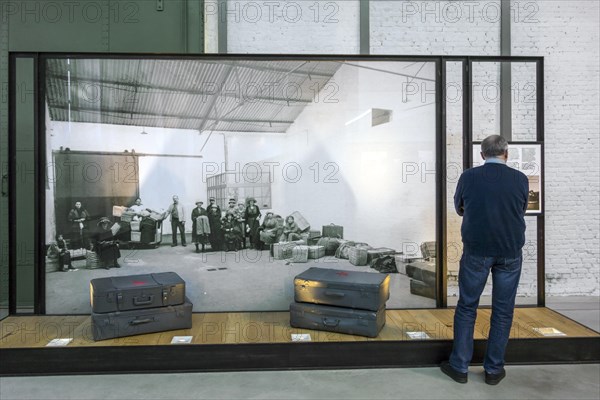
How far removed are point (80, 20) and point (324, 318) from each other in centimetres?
384

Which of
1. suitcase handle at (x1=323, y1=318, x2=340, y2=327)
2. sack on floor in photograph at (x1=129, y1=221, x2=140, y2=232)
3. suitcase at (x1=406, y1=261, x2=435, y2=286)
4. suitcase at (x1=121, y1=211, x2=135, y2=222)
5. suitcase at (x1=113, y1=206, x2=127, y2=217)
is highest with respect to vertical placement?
suitcase at (x1=113, y1=206, x2=127, y2=217)

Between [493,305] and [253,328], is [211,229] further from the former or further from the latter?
[493,305]

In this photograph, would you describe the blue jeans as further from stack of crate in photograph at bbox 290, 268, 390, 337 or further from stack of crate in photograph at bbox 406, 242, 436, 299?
stack of crate in photograph at bbox 406, 242, 436, 299

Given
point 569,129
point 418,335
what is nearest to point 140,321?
point 418,335

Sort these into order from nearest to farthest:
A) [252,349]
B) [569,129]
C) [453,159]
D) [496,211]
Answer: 1. [496,211]
2. [252,349]
3. [453,159]
4. [569,129]

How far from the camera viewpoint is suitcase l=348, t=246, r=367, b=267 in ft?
13.4

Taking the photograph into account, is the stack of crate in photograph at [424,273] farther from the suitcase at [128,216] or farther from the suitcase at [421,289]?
the suitcase at [128,216]

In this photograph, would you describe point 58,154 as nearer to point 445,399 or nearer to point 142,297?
point 142,297

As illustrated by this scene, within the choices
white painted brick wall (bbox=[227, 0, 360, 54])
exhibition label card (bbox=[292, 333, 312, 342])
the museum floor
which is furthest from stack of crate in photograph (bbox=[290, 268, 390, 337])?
white painted brick wall (bbox=[227, 0, 360, 54])

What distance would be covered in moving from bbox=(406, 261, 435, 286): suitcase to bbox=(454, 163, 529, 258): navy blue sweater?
1.25m

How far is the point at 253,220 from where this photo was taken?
13.3 feet

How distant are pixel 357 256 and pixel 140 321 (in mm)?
1958

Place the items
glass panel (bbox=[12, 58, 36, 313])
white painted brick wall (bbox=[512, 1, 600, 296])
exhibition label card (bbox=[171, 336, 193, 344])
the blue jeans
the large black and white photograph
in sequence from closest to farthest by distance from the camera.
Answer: the blue jeans → exhibition label card (bbox=[171, 336, 193, 344]) → the large black and white photograph → glass panel (bbox=[12, 58, 36, 313]) → white painted brick wall (bbox=[512, 1, 600, 296])

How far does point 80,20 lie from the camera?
446 centimetres
